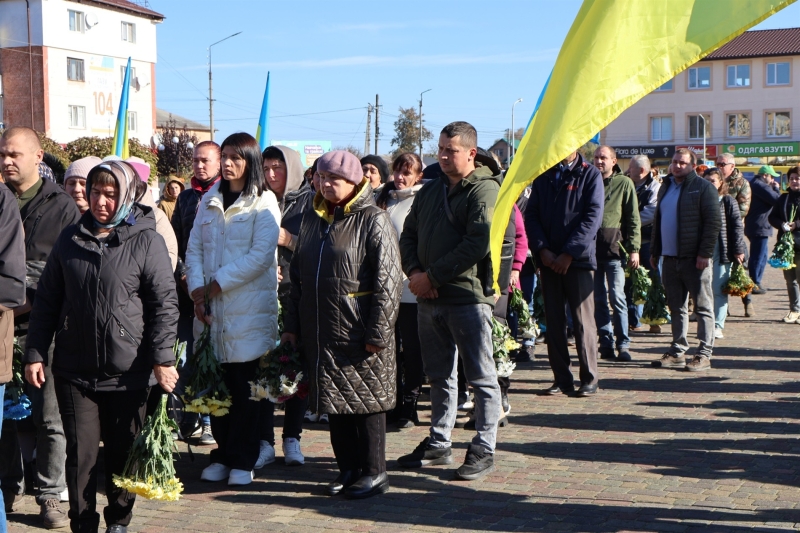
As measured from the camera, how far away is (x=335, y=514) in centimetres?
589

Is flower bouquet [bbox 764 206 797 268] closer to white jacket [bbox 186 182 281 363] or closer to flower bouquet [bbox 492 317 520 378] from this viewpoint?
flower bouquet [bbox 492 317 520 378]

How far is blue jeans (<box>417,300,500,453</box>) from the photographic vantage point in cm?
660

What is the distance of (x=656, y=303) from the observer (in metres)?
12.7

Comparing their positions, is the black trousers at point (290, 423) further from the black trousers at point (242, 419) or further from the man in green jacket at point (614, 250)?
the man in green jacket at point (614, 250)

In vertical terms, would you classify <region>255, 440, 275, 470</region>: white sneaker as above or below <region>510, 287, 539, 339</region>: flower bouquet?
below

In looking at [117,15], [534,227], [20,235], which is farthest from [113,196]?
[117,15]

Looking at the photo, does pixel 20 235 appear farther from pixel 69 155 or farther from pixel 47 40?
pixel 47 40

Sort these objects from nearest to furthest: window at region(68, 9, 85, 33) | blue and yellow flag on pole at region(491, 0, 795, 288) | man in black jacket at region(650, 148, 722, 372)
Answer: blue and yellow flag on pole at region(491, 0, 795, 288) < man in black jacket at region(650, 148, 722, 372) < window at region(68, 9, 85, 33)

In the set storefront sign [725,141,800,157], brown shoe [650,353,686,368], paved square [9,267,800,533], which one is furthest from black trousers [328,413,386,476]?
storefront sign [725,141,800,157]

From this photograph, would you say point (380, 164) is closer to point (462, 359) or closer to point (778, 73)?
point (462, 359)

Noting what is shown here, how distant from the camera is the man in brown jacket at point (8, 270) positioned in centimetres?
467

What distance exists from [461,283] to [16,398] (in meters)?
2.85

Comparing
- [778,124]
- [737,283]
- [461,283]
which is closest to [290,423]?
[461,283]

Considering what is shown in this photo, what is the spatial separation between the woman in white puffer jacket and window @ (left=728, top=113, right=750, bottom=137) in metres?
79.4
